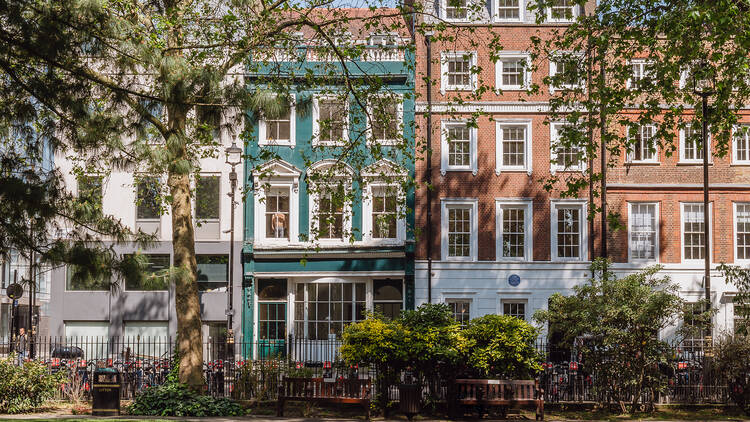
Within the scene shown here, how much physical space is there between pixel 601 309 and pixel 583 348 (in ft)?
3.75

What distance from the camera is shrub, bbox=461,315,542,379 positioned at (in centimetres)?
1984

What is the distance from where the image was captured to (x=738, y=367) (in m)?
21.6

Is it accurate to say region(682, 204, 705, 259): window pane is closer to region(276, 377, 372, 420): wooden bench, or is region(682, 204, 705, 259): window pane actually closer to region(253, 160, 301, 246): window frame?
region(253, 160, 301, 246): window frame

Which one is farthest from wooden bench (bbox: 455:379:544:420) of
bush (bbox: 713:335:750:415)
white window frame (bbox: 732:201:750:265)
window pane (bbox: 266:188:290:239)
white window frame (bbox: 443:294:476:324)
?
white window frame (bbox: 732:201:750:265)

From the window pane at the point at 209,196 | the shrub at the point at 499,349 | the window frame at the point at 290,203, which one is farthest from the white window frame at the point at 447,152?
the shrub at the point at 499,349

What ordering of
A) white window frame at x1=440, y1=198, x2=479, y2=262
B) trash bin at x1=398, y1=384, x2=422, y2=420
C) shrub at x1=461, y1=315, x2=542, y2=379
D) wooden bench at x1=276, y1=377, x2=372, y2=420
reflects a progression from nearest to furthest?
trash bin at x1=398, y1=384, x2=422, y2=420
shrub at x1=461, y1=315, x2=542, y2=379
wooden bench at x1=276, y1=377, x2=372, y2=420
white window frame at x1=440, y1=198, x2=479, y2=262

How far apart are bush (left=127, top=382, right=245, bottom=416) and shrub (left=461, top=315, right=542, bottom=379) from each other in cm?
554

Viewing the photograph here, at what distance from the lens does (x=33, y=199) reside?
1077 centimetres

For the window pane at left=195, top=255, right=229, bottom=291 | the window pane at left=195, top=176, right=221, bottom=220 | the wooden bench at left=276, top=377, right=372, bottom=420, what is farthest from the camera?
the window pane at left=195, top=176, right=221, bottom=220

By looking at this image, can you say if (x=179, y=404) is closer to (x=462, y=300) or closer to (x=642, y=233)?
(x=462, y=300)

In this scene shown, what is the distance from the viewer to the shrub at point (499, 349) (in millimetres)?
19844

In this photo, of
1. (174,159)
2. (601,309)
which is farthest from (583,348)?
(174,159)

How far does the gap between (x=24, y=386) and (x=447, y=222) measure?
1814 cm

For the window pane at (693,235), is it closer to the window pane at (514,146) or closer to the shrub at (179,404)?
the window pane at (514,146)
